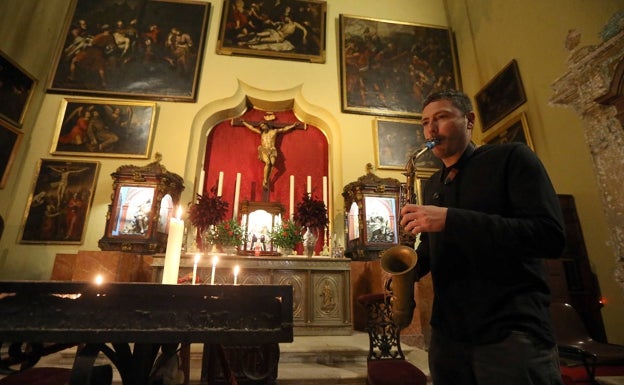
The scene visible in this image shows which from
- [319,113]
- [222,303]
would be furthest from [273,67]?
[222,303]

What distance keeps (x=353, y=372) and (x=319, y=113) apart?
5.67 m

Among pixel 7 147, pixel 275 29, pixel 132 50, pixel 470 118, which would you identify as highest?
pixel 275 29

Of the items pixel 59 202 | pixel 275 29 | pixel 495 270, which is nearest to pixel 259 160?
pixel 275 29

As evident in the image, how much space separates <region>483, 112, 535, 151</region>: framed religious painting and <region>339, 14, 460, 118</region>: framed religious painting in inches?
69.4

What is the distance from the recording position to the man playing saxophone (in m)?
0.95

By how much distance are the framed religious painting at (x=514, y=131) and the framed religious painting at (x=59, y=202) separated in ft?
26.6

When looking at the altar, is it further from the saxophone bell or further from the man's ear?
the man's ear

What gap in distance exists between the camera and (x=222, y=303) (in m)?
0.98

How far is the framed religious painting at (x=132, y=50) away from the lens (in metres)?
6.67

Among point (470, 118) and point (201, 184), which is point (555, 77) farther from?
point (201, 184)

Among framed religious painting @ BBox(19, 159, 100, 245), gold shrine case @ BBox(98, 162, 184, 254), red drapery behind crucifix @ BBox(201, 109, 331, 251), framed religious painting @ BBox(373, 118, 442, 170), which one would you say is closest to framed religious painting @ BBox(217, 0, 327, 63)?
red drapery behind crucifix @ BBox(201, 109, 331, 251)

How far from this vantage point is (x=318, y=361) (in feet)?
11.3

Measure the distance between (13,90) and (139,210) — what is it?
3.48 meters

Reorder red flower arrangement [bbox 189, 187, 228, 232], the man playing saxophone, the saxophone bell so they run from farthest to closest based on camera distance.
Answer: red flower arrangement [bbox 189, 187, 228, 232] < the saxophone bell < the man playing saxophone
